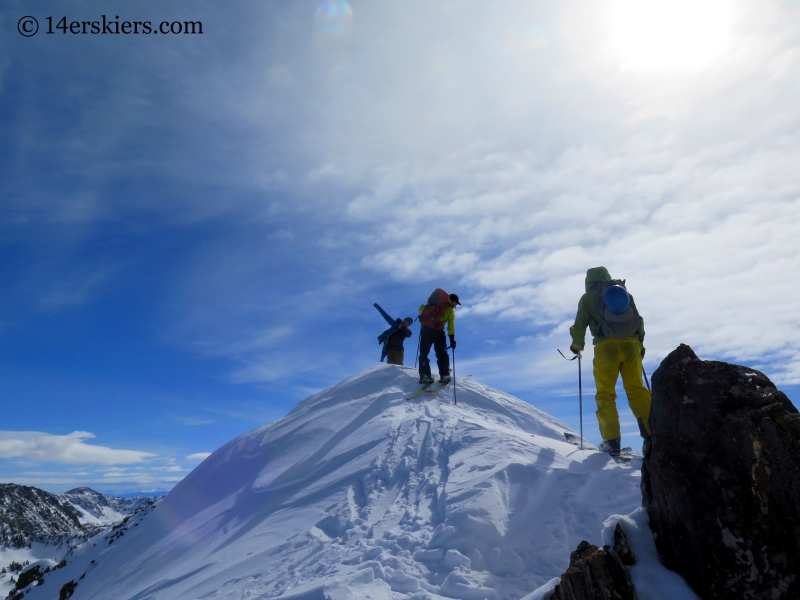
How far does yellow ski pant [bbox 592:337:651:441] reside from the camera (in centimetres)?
777

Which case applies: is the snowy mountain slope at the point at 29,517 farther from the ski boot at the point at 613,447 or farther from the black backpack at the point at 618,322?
the black backpack at the point at 618,322

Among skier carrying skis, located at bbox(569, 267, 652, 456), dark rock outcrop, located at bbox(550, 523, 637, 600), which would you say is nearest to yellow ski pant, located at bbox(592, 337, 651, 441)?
skier carrying skis, located at bbox(569, 267, 652, 456)

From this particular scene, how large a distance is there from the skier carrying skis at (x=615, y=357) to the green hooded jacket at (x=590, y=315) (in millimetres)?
19

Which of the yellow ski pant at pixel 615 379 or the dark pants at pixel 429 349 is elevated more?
the dark pants at pixel 429 349

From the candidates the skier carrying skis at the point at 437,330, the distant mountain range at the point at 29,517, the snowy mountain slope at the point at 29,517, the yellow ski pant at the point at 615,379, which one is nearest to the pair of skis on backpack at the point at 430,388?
the skier carrying skis at the point at 437,330

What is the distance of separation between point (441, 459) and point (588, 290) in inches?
158

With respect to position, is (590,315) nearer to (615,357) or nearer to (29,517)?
(615,357)

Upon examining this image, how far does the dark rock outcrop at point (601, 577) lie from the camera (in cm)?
384

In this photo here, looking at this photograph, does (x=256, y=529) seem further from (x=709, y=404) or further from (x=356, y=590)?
(x=709, y=404)

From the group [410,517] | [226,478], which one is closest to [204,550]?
[226,478]

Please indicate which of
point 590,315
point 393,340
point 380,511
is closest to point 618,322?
point 590,315

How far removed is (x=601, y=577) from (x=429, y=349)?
10.9m

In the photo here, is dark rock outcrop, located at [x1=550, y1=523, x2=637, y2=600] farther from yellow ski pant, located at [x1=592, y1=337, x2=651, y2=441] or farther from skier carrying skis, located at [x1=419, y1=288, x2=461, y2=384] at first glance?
skier carrying skis, located at [x1=419, y1=288, x2=461, y2=384]

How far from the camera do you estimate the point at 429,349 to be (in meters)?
14.8
